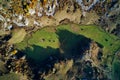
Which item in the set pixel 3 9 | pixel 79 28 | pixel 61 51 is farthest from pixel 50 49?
pixel 3 9

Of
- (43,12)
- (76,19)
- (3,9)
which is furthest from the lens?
(76,19)

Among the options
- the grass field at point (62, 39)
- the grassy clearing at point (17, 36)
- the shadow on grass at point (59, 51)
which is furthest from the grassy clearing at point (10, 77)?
the grassy clearing at point (17, 36)

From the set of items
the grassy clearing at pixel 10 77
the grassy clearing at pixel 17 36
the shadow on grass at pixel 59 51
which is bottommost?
the grassy clearing at pixel 10 77

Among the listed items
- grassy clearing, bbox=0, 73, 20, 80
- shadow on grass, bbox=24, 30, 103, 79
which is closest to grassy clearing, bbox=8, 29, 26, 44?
shadow on grass, bbox=24, 30, 103, 79

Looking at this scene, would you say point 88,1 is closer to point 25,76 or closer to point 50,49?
point 50,49

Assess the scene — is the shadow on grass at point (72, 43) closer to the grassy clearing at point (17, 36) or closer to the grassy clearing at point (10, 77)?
the grassy clearing at point (17, 36)

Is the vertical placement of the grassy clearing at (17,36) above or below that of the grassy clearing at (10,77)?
above

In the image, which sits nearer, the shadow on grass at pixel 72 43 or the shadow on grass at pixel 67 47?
the shadow on grass at pixel 67 47

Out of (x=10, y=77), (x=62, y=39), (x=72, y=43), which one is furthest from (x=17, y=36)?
(x=72, y=43)
